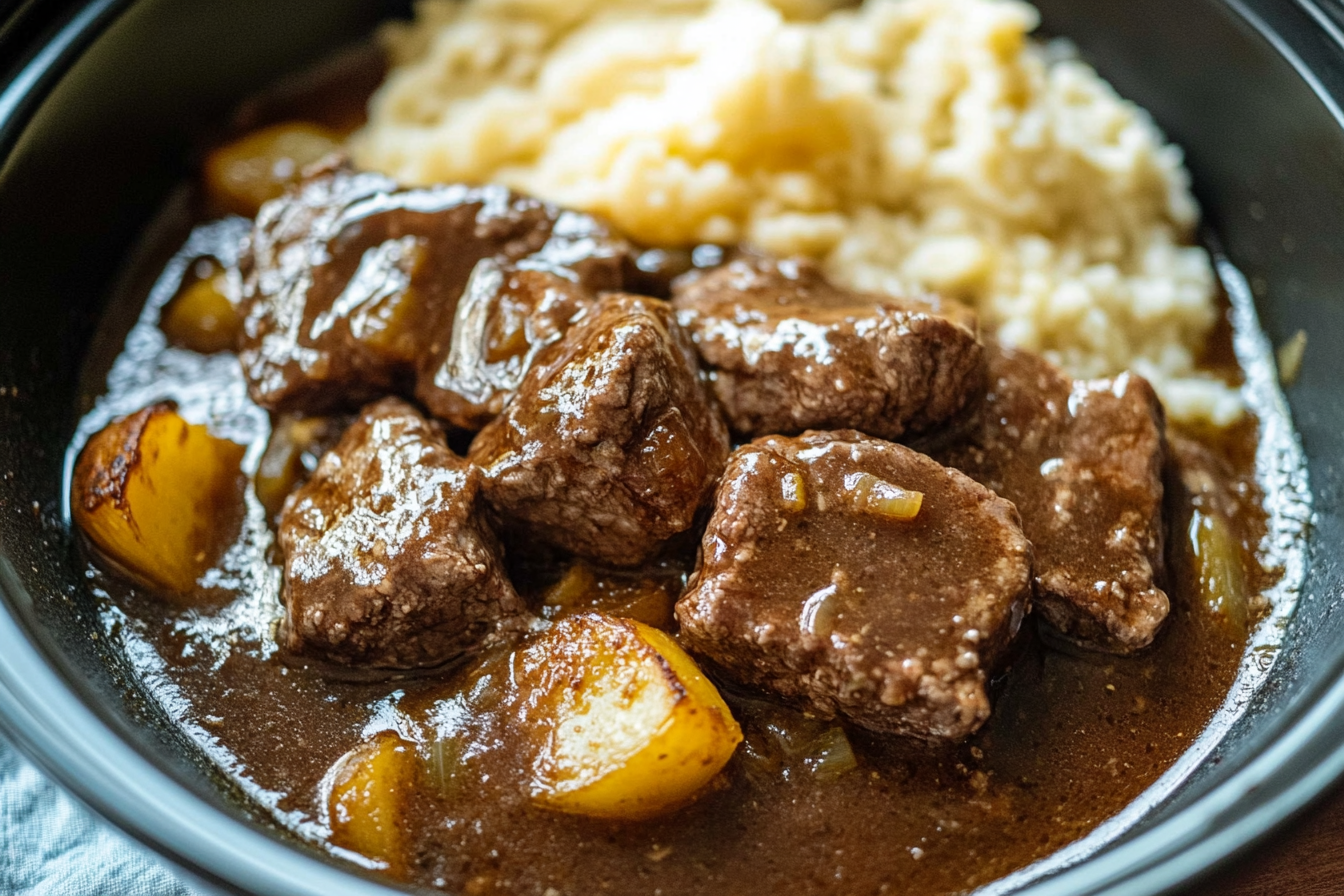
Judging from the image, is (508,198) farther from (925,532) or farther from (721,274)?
(925,532)

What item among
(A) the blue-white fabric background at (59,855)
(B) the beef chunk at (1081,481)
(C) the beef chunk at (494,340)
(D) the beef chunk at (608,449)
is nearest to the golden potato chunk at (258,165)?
(C) the beef chunk at (494,340)

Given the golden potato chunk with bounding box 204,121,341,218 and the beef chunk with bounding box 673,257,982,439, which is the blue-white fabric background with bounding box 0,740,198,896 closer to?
the beef chunk with bounding box 673,257,982,439

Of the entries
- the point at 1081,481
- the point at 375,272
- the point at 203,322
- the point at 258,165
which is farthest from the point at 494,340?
the point at 1081,481

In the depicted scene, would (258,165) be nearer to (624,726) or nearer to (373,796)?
(373,796)

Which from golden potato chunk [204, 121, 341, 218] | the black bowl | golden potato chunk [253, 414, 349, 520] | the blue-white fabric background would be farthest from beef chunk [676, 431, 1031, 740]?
golden potato chunk [204, 121, 341, 218]

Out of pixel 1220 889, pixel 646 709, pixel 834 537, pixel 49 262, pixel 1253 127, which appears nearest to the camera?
pixel 1220 889

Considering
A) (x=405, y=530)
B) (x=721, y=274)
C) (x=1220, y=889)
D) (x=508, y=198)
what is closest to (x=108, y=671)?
(x=405, y=530)

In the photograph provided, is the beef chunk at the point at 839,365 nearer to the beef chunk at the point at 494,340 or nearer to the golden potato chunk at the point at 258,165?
the beef chunk at the point at 494,340
